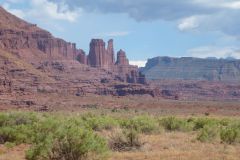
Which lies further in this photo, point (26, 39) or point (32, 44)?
point (32, 44)

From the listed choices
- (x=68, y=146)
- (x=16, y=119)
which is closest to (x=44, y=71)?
(x=16, y=119)

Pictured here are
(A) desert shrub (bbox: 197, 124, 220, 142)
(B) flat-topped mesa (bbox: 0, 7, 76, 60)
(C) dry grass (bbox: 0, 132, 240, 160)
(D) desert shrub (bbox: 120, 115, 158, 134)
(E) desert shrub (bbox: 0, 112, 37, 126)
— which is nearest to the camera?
(C) dry grass (bbox: 0, 132, 240, 160)

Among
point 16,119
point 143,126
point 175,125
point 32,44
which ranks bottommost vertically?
point 175,125

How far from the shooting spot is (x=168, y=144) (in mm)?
23688

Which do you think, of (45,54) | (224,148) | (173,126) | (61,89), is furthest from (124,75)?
(224,148)

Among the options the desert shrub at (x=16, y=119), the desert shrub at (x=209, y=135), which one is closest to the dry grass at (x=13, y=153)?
the desert shrub at (x=16, y=119)

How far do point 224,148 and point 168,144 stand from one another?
11.8 feet

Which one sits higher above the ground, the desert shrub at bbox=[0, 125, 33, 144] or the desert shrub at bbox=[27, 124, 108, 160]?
the desert shrub at bbox=[27, 124, 108, 160]

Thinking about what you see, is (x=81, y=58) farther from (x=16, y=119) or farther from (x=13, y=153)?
(x=13, y=153)

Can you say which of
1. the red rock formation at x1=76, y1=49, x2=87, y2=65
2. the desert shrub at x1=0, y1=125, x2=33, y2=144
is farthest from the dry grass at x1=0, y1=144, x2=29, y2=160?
the red rock formation at x1=76, y1=49, x2=87, y2=65

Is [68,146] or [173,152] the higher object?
[68,146]

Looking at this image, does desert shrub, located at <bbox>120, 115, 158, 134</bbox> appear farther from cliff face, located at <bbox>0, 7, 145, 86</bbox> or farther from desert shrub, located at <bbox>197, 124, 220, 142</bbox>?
cliff face, located at <bbox>0, 7, 145, 86</bbox>

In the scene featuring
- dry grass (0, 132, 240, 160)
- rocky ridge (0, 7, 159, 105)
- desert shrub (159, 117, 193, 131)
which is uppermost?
rocky ridge (0, 7, 159, 105)

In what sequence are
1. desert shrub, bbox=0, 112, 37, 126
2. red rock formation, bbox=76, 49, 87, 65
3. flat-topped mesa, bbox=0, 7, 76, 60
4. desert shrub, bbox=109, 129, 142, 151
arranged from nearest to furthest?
1. desert shrub, bbox=109, 129, 142, 151
2. desert shrub, bbox=0, 112, 37, 126
3. flat-topped mesa, bbox=0, 7, 76, 60
4. red rock formation, bbox=76, 49, 87, 65
